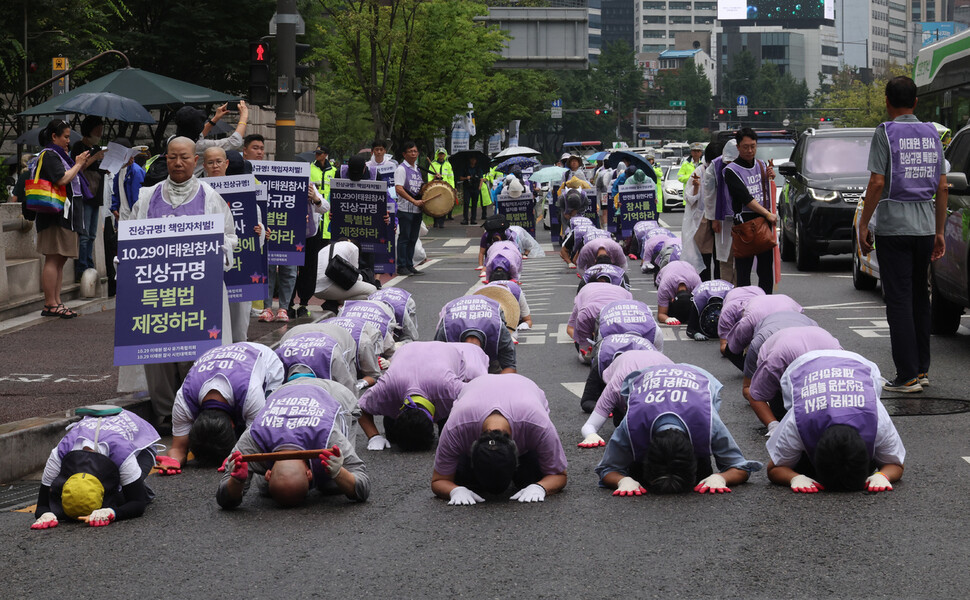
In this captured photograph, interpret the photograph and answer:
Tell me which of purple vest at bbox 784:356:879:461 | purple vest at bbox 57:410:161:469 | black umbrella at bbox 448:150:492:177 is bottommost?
purple vest at bbox 57:410:161:469

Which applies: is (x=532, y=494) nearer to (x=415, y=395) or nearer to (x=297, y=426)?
(x=297, y=426)

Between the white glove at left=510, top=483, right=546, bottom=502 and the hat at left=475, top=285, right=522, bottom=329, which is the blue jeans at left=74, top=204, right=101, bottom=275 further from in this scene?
the white glove at left=510, top=483, right=546, bottom=502

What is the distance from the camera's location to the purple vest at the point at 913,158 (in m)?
9.73

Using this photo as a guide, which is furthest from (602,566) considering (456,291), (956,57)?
(956,57)

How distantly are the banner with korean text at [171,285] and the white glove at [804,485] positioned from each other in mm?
4202

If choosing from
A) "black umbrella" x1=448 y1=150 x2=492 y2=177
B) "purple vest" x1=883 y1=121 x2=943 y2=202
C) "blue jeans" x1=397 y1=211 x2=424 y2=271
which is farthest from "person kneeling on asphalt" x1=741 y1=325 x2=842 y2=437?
"black umbrella" x1=448 y1=150 x2=492 y2=177

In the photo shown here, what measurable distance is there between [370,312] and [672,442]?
4592 millimetres

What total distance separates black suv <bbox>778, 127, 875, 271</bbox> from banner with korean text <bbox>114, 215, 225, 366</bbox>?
476 inches

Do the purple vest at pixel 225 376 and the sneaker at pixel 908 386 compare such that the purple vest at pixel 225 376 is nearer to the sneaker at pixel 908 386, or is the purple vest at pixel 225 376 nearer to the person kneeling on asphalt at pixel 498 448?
the person kneeling on asphalt at pixel 498 448

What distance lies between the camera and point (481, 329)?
10195mm

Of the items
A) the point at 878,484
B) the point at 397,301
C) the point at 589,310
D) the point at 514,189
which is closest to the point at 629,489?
the point at 878,484

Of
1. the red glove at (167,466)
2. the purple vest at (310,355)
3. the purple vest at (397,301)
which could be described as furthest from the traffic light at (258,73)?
the red glove at (167,466)

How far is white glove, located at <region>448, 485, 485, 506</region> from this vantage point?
700cm

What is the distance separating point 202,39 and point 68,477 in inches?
1123
